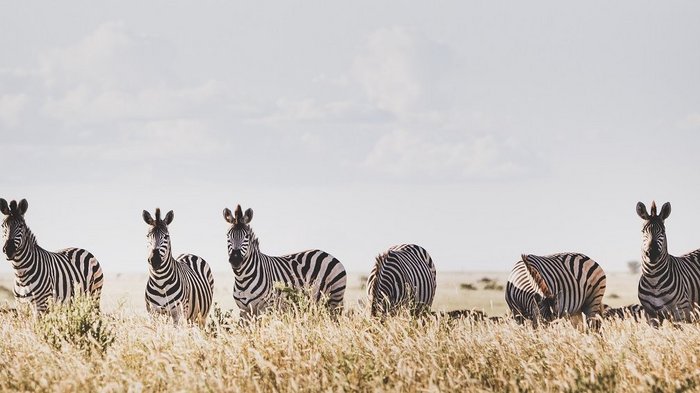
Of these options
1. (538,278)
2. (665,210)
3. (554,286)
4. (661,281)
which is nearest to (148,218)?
(538,278)

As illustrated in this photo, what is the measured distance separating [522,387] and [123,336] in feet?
18.4

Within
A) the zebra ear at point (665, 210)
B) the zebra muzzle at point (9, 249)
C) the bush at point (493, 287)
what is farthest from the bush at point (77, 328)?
the bush at point (493, 287)

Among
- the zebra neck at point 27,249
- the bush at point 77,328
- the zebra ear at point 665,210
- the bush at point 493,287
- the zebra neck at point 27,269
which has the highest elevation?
the bush at point 493,287

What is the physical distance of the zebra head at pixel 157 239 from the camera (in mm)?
17453

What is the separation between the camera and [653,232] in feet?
61.0

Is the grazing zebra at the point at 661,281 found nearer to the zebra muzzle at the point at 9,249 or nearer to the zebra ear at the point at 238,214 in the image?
the zebra ear at the point at 238,214

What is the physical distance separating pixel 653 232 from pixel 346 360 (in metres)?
10.4

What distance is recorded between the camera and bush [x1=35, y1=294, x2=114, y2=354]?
1216 cm

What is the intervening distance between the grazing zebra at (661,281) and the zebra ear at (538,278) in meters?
2.12

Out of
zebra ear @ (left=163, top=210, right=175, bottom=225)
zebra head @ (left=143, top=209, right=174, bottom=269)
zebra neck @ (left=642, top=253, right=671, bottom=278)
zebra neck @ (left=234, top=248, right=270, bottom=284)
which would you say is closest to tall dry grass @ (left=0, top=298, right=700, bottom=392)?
zebra head @ (left=143, top=209, right=174, bottom=269)

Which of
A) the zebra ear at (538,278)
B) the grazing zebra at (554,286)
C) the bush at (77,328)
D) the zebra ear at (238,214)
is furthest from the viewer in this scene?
the grazing zebra at (554,286)

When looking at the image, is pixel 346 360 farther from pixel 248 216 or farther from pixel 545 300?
pixel 545 300

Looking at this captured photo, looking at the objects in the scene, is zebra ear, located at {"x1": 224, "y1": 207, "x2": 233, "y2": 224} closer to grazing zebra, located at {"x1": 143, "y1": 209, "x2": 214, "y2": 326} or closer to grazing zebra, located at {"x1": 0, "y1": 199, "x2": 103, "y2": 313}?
grazing zebra, located at {"x1": 143, "y1": 209, "x2": 214, "y2": 326}

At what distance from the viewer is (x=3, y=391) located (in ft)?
33.0
